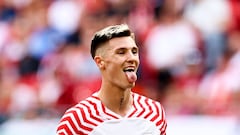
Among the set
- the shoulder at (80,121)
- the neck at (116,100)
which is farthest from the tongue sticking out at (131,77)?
the shoulder at (80,121)

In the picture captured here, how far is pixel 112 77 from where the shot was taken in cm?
529

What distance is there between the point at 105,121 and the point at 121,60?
0.35 metres

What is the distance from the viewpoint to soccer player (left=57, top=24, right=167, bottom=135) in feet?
17.2

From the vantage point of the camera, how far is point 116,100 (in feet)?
17.6

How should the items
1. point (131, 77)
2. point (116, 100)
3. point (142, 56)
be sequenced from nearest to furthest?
point (131, 77) → point (116, 100) → point (142, 56)

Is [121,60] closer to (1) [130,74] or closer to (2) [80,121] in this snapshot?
(1) [130,74]

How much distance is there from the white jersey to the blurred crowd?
3.57 meters

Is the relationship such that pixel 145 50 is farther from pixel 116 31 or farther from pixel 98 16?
pixel 116 31

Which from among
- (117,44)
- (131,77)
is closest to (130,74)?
(131,77)

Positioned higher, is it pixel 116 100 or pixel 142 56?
pixel 142 56

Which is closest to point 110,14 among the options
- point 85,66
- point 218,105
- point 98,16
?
point 98,16

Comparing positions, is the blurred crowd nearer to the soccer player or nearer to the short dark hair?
the soccer player

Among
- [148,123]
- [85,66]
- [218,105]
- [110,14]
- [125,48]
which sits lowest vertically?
[148,123]

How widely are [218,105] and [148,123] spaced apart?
3.92 m
